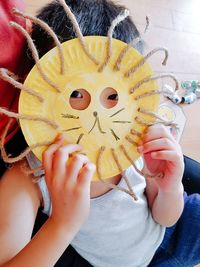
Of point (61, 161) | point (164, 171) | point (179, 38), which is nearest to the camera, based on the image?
point (61, 161)

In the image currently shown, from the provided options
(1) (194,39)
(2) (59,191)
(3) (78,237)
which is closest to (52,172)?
(2) (59,191)

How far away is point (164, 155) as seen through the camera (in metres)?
0.54

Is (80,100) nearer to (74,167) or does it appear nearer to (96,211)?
(74,167)

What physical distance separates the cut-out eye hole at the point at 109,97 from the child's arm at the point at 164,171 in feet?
0.23

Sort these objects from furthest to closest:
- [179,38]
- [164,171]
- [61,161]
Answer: [179,38]
[164,171]
[61,161]

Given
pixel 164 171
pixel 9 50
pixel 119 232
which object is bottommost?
pixel 119 232

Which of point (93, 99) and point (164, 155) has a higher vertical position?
point (93, 99)

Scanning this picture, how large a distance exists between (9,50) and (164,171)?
0.32 m

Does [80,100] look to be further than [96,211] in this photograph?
No

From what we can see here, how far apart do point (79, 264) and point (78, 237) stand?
0.19ft

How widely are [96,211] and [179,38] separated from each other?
1.03 meters

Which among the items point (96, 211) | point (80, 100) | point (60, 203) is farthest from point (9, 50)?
point (96, 211)

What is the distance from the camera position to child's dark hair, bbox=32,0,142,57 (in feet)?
1.74

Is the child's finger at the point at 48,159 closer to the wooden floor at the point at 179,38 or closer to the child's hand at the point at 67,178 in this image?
the child's hand at the point at 67,178
